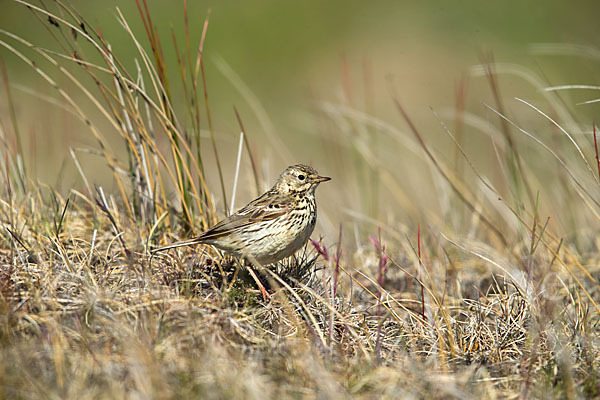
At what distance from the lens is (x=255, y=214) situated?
472 centimetres

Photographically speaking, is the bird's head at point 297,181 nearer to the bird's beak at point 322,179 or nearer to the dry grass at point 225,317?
the bird's beak at point 322,179

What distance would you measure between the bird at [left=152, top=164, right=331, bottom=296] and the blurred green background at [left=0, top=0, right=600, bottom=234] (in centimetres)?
681

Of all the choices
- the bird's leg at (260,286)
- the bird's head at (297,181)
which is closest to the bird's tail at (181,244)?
the bird's leg at (260,286)

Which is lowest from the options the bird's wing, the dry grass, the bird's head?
the dry grass

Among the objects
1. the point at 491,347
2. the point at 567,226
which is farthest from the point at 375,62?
the point at 491,347

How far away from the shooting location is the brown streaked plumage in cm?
438

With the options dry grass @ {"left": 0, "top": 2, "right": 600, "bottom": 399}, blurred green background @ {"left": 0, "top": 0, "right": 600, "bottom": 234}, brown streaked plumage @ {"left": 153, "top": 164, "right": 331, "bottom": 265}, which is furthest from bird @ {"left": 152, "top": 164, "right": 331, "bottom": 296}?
blurred green background @ {"left": 0, "top": 0, "right": 600, "bottom": 234}

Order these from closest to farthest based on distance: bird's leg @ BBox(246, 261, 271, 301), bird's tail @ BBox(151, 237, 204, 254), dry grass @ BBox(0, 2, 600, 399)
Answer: dry grass @ BBox(0, 2, 600, 399) < bird's leg @ BBox(246, 261, 271, 301) < bird's tail @ BBox(151, 237, 204, 254)

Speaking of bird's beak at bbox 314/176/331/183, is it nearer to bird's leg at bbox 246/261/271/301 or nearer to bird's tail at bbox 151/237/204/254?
bird's leg at bbox 246/261/271/301

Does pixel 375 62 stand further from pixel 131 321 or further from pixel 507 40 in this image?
pixel 131 321

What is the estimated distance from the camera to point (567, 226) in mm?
6125

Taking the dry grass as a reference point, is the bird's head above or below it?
above

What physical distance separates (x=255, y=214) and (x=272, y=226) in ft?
0.75

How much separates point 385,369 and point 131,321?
127 centimetres
